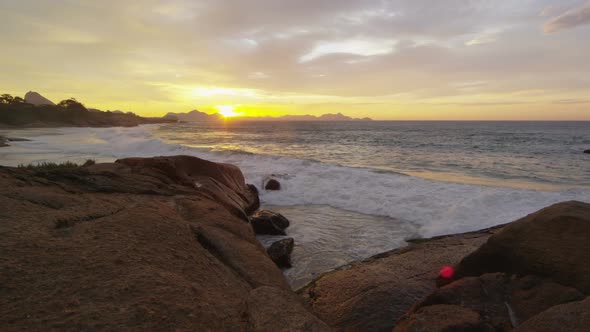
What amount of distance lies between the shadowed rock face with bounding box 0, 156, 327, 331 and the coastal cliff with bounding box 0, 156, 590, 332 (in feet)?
0.05

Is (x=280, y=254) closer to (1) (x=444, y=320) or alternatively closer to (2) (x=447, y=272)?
(2) (x=447, y=272)

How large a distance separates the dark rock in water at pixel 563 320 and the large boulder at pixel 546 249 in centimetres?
95

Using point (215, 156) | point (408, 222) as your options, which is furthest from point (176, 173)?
point (215, 156)

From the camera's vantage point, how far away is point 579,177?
18.0 metres

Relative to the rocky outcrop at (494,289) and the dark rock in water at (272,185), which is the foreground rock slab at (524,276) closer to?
the rocky outcrop at (494,289)

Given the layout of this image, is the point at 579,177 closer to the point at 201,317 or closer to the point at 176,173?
the point at 176,173

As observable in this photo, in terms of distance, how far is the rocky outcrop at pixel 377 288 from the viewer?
173 inches

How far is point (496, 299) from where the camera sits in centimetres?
397

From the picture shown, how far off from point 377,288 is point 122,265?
141 inches

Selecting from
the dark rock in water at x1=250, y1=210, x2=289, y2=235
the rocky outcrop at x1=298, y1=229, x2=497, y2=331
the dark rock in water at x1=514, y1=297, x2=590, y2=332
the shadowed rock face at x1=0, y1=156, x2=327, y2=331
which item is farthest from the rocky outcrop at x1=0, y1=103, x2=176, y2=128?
the dark rock in water at x1=514, y1=297, x2=590, y2=332

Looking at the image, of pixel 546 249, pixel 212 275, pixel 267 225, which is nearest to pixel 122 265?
pixel 212 275

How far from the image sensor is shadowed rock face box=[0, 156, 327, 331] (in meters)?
2.52

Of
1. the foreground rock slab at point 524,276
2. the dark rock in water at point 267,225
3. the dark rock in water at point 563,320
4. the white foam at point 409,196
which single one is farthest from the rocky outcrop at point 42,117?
the dark rock in water at point 563,320

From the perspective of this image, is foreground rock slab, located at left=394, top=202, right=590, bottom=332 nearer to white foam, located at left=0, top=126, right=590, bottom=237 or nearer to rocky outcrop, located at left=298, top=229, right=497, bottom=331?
rocky outcrop, located at left=298, top=229, right=497, bottom=331
